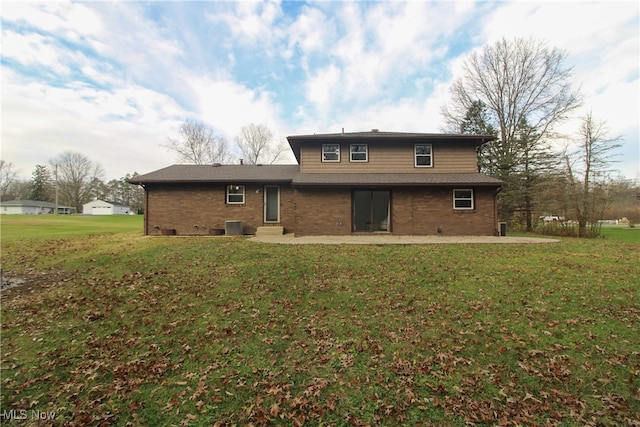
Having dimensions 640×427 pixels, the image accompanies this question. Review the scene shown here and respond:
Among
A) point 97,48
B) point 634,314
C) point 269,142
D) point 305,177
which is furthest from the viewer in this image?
point 269,142

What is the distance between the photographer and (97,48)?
11016 millimetres

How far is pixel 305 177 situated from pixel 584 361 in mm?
11802

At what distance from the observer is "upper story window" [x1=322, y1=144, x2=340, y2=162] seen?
49.1 ft

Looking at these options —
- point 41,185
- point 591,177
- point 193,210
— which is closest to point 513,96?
point 591,177

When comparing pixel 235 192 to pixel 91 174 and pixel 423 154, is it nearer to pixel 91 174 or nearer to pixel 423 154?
pixel 423 154

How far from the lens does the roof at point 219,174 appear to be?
48.4ft

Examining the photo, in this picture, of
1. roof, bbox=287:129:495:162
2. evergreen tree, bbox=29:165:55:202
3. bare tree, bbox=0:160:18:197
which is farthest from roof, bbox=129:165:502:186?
bare tree, bbox=0:160:18:197

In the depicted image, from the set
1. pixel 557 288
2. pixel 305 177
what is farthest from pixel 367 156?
pixel 557 288

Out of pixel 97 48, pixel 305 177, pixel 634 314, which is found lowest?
pixel 634 314

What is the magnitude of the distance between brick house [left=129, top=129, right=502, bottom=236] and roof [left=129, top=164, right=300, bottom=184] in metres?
0.06

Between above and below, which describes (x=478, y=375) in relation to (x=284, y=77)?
below

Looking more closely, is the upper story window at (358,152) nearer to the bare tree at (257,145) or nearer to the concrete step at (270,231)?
the concrete step at (270,231)

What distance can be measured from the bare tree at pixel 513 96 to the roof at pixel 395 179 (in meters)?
8.93

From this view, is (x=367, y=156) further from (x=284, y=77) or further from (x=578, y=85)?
(x=578, y=85)
